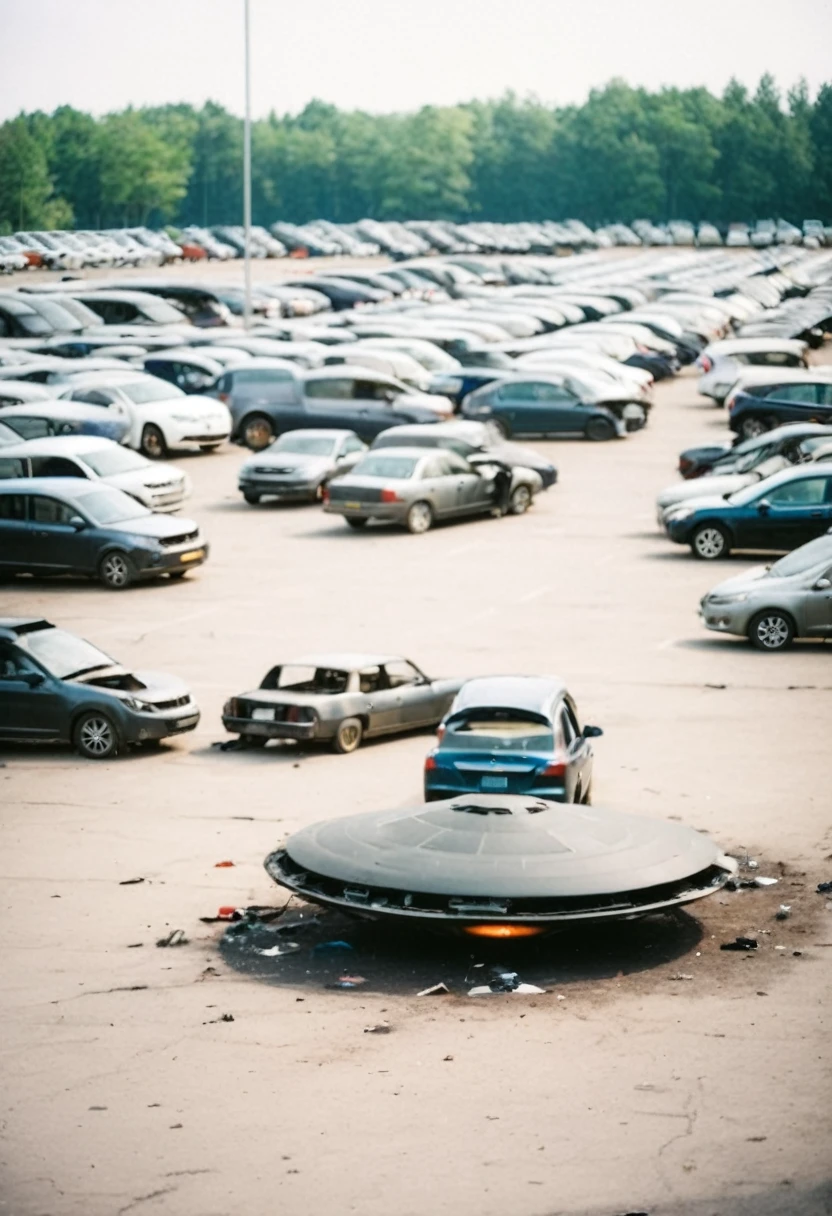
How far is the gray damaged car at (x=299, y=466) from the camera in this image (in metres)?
37.2

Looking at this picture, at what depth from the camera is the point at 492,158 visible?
643ft

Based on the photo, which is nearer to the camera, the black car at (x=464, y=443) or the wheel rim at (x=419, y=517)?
the wheel rim at (x=419, y=517)

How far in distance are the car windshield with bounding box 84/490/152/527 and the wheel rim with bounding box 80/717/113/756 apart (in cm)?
980

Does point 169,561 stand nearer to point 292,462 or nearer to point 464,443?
point 292,462

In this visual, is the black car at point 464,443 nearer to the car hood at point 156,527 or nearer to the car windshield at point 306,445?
the car windshield at point 306,445

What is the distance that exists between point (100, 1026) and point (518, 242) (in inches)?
4900

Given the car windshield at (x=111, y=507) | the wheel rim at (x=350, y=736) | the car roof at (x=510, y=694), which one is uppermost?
the car windshield at (x=111, y=507)


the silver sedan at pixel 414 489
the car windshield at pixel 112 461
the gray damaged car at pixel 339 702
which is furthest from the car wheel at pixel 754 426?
the gray damaged car at pixel 339 702

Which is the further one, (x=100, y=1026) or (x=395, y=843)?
(x=395, y=843)

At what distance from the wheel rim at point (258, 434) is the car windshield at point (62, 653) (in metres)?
21.5

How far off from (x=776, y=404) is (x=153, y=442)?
12.3 meters

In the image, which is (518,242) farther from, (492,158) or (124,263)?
(492,158)

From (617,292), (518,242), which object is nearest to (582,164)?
(518,242)

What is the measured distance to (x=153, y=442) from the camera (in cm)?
4184
